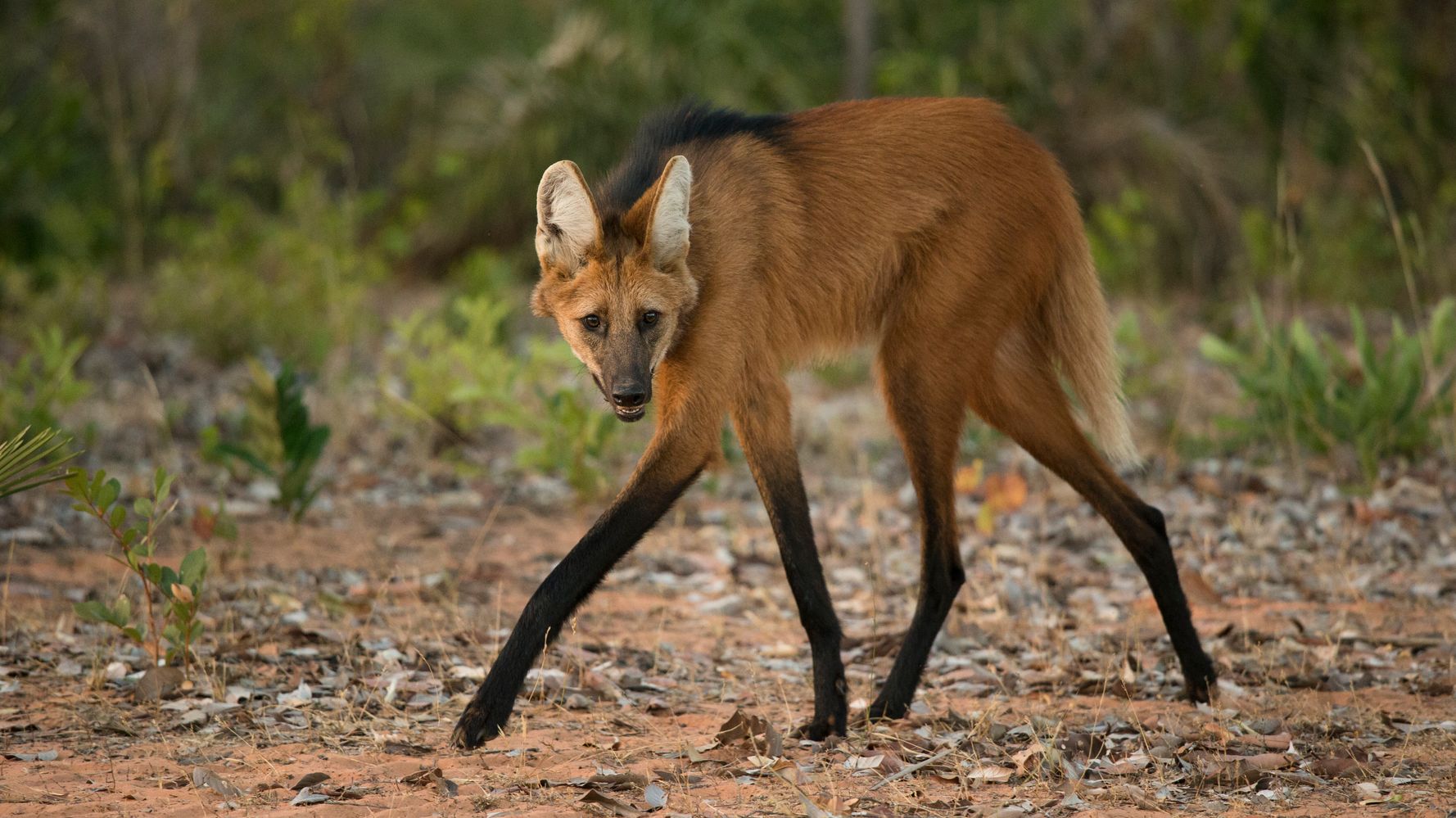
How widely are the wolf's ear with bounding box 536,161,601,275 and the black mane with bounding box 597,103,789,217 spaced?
198 millimetres

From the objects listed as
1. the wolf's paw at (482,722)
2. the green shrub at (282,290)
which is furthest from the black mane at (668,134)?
the green shrub at (282,290)

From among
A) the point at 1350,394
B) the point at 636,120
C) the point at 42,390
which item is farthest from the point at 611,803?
the point at 636,120

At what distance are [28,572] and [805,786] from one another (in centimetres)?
269

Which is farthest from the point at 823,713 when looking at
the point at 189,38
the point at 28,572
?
the point at 189,38

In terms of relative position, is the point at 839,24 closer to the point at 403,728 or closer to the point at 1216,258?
the point at 1216,258

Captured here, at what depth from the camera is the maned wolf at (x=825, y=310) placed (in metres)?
3.00

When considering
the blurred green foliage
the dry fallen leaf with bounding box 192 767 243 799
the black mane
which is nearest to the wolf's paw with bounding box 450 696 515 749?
the dry fallen leaf with bounding box 192 767 243 799

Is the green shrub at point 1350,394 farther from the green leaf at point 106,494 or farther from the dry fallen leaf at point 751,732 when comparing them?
the green leaf at point 106,494

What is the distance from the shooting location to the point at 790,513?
321 centimetres

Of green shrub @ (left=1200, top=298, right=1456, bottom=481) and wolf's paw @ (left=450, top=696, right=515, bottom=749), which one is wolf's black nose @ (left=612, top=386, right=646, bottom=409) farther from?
green shrub @ (left=1200, top=298, right=1456, bottom=481)

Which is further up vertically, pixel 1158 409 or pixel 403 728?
pixel 1158 409

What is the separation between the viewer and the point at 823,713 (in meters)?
3.14

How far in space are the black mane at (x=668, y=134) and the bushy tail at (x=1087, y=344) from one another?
87 centimetres

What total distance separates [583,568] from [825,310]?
0.93 metres
